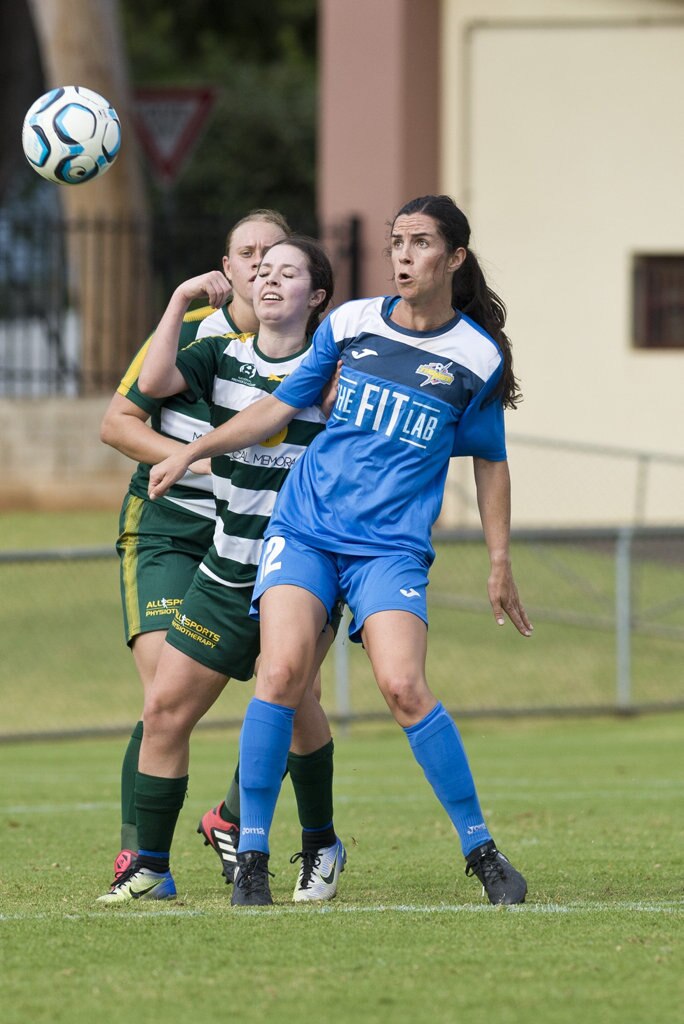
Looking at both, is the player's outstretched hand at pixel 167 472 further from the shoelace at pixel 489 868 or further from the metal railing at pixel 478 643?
the metal railing at pixel 478 643

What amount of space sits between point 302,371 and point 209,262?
1522 cm

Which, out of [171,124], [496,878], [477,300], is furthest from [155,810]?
[171,124]

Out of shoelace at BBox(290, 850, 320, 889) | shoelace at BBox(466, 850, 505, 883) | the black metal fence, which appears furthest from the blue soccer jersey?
the black metal fence

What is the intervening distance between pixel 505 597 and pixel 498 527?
222 millimetres

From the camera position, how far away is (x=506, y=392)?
5.64m

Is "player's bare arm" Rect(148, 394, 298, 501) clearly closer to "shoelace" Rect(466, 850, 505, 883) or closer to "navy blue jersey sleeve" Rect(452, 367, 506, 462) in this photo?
"navy blue jersey sleeve" Rect(452, 367, 506, 462)

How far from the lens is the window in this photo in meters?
17.8

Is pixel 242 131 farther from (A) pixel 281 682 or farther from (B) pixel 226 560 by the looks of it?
(A) pixel 281 682

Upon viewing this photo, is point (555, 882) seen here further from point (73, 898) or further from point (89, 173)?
point (89, 173)

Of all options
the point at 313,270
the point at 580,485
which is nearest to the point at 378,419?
the point at 313,270

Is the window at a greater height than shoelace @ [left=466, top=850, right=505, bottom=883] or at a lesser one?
greater

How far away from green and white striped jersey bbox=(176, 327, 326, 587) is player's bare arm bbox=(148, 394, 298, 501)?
161 millimetres

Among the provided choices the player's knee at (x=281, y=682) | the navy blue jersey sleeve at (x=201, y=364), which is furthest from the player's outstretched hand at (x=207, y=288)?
the player's knee at (x=281, y=682)

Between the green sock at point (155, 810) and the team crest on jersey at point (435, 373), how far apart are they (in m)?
1.56
